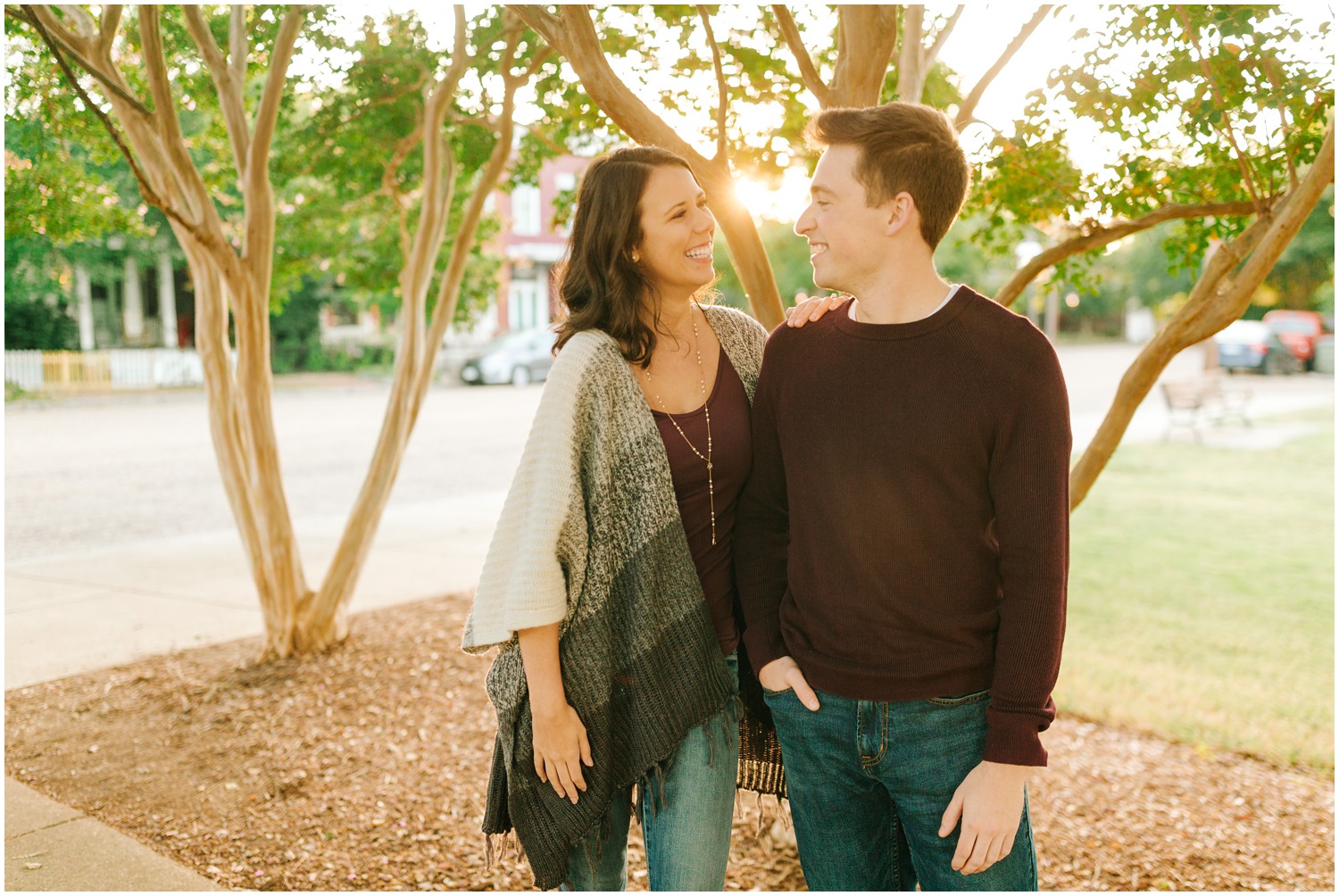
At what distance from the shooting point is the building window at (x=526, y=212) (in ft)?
112

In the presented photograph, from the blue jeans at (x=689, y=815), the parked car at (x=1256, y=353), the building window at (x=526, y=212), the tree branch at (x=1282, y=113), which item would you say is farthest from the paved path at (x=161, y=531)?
the building window at (x=526, y=212)

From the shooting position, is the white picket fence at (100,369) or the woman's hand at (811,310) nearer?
the woman's hand at (811,310)

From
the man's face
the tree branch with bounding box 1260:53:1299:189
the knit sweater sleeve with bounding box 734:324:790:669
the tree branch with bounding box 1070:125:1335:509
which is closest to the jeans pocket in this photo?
the knit sweater sleeve with bounding box 734:324:790:669

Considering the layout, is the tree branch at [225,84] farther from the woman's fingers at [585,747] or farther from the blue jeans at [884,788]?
the blue jeans at [884,788]

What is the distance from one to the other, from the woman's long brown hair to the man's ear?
20.7 inches

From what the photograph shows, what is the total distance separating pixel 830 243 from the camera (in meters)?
1.98

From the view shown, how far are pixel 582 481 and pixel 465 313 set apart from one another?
664 cm

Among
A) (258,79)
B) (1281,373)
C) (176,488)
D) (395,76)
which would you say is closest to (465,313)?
(258,79)

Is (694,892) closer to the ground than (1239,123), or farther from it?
closer to the ground

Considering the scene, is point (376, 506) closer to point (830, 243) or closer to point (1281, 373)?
point (830, 243)

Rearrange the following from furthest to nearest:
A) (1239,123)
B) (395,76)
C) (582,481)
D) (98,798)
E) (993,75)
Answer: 1. (395,76)
2. (98,798)
3. (993,75)
4. (1239,123)
5. (582,481)

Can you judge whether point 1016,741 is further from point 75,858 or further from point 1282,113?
point 75,858

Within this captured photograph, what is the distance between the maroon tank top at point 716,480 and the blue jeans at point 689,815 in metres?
0.13

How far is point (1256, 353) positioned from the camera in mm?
29078
